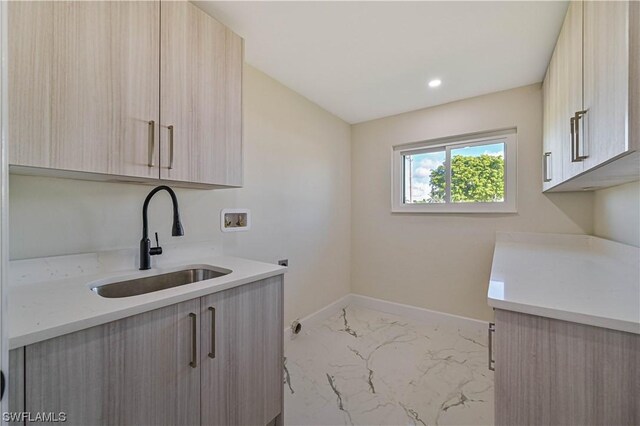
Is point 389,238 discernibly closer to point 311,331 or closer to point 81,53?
point 311,331

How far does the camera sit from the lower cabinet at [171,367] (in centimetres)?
66

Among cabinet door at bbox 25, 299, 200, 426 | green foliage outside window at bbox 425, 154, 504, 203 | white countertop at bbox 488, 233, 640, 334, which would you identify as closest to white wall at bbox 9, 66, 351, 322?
cabinet door at bbox 25, 299, 200, 426

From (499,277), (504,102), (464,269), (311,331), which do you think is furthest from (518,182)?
(311,331)

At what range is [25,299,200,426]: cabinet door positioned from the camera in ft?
2.14

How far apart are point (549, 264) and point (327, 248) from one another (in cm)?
174

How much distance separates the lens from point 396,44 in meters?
1.58

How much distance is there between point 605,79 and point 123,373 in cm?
177

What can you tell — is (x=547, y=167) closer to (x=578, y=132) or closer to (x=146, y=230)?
(x=578, y=132)

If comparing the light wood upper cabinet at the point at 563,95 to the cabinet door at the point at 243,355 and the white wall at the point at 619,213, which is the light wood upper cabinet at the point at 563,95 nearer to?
the white wall at the point at 619,213

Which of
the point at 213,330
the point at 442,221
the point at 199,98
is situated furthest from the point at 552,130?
the point at 213,330

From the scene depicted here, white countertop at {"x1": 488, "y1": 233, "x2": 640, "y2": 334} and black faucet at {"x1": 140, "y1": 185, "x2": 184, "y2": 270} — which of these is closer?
white countertop at {"x1": 488, "y1": 233, "x2": 640, "y2": 334}

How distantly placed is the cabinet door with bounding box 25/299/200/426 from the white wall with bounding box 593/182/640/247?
2.14 m

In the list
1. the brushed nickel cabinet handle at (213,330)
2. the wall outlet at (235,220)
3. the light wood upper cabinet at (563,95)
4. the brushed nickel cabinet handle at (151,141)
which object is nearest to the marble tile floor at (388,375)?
the brushed nickel cabinet handle at (213,330)

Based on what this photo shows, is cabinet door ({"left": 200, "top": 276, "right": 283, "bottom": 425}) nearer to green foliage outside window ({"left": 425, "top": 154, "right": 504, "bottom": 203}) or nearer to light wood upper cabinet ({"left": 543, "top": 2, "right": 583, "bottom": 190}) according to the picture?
light wood upper cabinet ({"left": 543, "top": 2, "right": 583, "bottom": 190})
